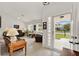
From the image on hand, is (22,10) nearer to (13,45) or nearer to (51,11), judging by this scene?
(51,11)

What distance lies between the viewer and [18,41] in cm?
194

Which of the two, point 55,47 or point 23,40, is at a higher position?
point 23,40

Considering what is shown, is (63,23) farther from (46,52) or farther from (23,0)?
(23,0)

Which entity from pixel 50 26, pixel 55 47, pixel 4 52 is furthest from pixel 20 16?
pixel 55 47

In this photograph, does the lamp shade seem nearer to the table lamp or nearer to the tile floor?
the table lamp

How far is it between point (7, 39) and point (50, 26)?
736 mm

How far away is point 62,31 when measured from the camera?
1.92 meters

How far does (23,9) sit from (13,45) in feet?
2.01

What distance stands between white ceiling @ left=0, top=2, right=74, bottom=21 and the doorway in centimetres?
21

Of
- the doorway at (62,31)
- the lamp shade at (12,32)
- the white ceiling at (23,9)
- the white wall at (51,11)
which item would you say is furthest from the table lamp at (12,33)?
the doorway at (62,31)

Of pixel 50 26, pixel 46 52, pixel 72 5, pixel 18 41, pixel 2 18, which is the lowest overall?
pixel 46 52

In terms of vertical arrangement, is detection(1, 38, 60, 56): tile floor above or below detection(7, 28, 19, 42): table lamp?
below

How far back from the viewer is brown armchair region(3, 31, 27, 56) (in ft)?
6.23

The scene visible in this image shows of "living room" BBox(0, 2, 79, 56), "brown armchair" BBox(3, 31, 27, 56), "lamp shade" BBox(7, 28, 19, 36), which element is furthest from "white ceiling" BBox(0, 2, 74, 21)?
"brown armchair" BBox(3, 31, 27, 56)
